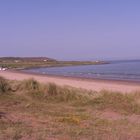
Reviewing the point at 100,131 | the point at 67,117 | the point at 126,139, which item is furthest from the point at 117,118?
the point at 126,139

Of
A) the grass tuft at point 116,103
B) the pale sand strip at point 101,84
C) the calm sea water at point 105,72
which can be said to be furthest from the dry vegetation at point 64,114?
the calm sea water at point 105,72

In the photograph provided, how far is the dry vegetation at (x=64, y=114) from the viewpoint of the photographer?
9289 mm

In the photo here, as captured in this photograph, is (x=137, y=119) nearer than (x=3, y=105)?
Yes

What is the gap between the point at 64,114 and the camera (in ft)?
42.0

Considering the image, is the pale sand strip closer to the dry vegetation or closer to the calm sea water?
the dry vegetation

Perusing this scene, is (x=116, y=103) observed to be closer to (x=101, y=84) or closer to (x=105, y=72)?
(x=101, y=84)

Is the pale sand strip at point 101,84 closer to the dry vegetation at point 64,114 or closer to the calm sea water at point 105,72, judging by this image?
the dry vegetation at point 64,114

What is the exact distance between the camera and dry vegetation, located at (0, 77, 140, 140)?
929cm

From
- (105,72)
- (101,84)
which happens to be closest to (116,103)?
(101,84)

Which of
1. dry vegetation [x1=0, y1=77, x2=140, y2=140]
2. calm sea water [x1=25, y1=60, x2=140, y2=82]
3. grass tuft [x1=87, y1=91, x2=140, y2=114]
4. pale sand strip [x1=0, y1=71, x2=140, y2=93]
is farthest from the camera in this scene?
calm sea water [x1=25, y1=60, x2=140, y2=82]

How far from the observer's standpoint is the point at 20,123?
10.7 metres

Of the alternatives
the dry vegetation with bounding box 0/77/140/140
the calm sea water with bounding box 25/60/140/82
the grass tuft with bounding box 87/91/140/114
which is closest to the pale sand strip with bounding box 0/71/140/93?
the grass tuft with bounding box 87/91/140/114

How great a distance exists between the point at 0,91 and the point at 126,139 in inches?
410

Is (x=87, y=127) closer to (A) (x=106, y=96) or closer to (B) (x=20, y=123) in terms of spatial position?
(B) (x=20, y=123)
